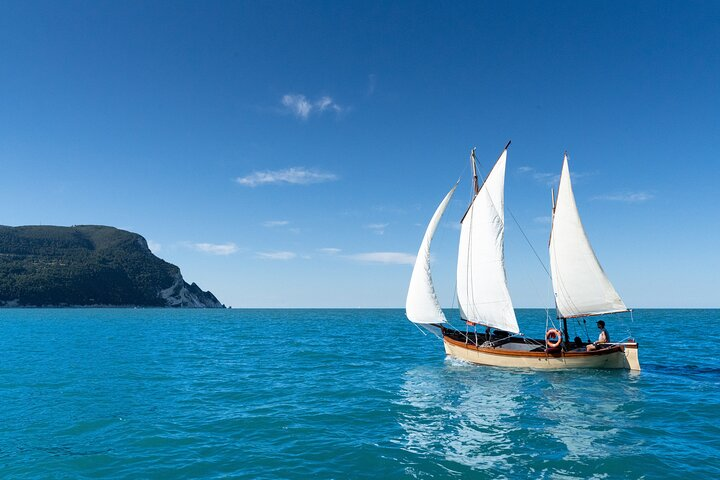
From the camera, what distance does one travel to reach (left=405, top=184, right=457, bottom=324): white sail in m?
34.6

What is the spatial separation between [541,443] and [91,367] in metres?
31.3

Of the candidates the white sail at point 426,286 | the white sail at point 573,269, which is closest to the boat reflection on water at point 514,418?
the white sail at point 573,269

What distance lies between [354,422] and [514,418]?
22.3ft

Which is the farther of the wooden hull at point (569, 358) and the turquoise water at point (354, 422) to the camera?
the wooden hull at point (569, 358)

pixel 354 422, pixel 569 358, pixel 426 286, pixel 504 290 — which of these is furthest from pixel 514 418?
pixel 426 286

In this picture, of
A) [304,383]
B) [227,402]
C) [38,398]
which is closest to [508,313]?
[304,383]

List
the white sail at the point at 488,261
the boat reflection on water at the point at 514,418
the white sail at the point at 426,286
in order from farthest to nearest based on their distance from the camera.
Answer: the white sail at the point at 426,286 < the white sail at the point at 488,261 < the boat reflection on water at the point at 514,418

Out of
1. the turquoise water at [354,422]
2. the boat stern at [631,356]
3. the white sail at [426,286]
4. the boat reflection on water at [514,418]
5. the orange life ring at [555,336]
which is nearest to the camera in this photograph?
the turquoise water at [354,422]

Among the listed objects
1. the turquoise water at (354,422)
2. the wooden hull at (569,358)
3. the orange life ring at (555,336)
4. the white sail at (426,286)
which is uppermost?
the white sail at (426,286)

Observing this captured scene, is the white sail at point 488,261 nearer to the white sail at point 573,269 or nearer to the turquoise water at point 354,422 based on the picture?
the white sail at point 573,269

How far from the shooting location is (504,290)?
32281 millimetres

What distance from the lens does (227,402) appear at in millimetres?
20328

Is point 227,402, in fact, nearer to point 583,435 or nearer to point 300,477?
point 300,477

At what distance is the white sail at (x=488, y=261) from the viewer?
32.2 m
